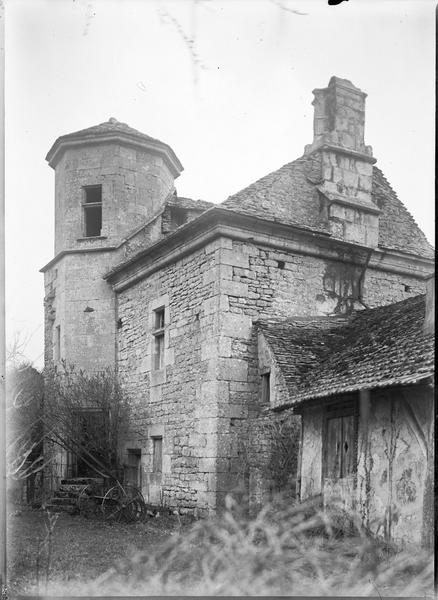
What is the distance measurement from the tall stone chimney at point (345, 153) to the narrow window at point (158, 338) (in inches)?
161

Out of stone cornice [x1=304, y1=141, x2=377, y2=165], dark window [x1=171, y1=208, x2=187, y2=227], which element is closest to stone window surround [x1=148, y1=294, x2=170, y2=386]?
dark window [x1=171, y1=208, x2=187, y2=227]

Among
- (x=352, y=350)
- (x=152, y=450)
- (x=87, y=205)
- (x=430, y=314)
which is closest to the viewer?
(x=430, y=314)

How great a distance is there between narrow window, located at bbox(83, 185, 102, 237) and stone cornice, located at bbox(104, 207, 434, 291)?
2386 mm

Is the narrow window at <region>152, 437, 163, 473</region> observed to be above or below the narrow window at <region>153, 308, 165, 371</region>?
below

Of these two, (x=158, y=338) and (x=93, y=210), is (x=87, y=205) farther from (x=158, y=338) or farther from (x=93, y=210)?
(x=158, y=338)

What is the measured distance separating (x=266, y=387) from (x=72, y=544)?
408cm

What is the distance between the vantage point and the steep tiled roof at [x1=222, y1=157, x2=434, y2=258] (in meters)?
12.1

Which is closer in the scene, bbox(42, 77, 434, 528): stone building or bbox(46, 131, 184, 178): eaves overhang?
bbox(42, 77, 434, 528): stone building

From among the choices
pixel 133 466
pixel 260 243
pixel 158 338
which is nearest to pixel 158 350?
pixel 158 338

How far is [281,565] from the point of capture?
21.9ft

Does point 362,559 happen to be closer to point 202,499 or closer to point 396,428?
point 396,428

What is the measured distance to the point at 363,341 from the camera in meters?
10.0

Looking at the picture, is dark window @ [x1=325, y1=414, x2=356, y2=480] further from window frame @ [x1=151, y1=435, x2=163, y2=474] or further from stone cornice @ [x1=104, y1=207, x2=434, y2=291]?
window frame @ [x1=151, y1=435, x2=163, y2=474]

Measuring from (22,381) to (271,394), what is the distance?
411cm
